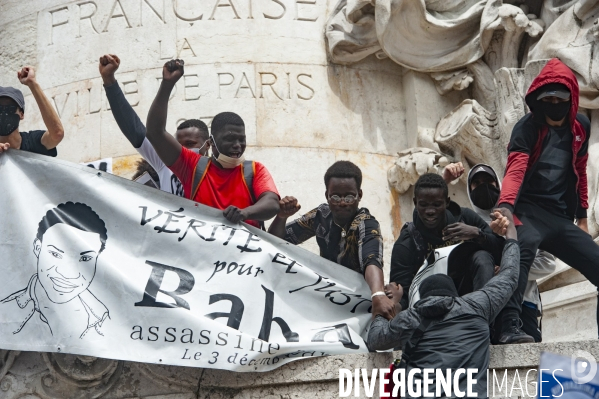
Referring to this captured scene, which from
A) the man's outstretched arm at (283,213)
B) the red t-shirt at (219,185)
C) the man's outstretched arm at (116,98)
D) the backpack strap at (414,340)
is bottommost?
the backpack strap at (414,340)

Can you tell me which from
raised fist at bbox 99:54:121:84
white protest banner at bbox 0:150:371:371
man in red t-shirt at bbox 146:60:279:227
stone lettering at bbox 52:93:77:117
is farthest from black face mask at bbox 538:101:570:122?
stone lettering at bbox 52:93:77:117

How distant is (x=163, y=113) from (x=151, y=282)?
1.34 m

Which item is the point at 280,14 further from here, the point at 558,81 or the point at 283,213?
the point at 558,81

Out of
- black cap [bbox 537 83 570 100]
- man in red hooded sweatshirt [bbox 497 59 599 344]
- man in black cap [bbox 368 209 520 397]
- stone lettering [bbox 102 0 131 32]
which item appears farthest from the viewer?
stone lettering [bbox 102 0 131 32]

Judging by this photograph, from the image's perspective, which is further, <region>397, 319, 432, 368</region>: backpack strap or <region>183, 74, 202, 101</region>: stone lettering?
<region>183, 74, 202, 101</region>: stone lettering

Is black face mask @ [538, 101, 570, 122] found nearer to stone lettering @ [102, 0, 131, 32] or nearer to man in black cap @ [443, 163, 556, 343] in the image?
man in black cap @ [443, 163, 556, 343]

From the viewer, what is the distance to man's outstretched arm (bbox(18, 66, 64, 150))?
9961mm

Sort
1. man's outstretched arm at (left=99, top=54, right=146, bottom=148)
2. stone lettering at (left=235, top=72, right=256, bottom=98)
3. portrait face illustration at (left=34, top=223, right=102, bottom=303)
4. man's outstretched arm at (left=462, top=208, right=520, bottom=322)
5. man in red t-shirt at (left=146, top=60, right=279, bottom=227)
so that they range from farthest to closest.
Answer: stone lettering at (left=235, top=72, right=256, bottom=98) < man in red t-shirt at (left=146, top=60, right=279, bottom=227) < man's outstretched arm at (left=99, top=54, right=146, bottom=148) < portrait face illustration at (left=34, top=223, right=102, bottom=303) < man's outstretched arm at (left=462, top=208, right=520, bottom=322)

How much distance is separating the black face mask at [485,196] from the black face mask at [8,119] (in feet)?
12.4

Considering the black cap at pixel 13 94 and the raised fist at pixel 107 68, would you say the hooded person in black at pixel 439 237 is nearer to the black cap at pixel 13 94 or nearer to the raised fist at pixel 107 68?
the raised fist at pixel 107 68

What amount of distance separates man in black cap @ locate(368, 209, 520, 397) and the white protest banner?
36.5 inches

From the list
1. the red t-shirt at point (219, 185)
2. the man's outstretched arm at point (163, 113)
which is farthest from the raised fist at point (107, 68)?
the red t-shirt at point (219, 185)

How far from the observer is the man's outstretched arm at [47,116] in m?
9.96

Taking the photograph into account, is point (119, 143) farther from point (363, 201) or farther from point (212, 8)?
point (363, 201)
